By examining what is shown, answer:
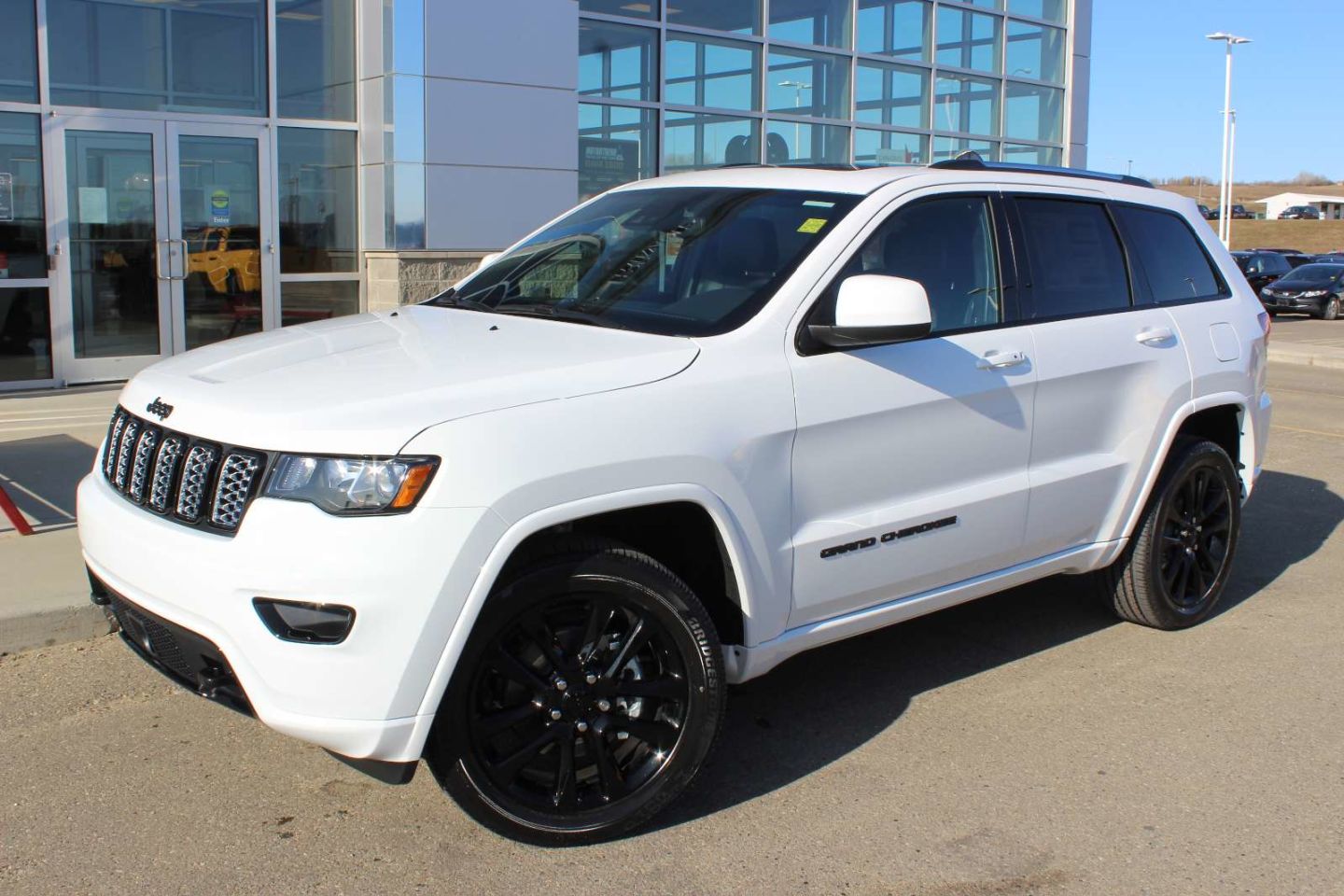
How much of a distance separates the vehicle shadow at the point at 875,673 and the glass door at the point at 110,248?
871 cm

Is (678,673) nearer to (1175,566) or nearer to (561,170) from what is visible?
(1175,566)

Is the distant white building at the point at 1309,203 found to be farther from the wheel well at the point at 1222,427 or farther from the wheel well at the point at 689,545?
the wheel well at the point at 689,545

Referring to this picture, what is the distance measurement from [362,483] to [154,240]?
9.82 m

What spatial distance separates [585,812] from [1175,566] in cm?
311

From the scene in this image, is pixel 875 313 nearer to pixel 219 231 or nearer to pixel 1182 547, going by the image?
pixel 1182 547

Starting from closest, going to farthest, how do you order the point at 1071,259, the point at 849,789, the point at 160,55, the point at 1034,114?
1. the point at 849,789
2. the point at 1071,259
3. the point at 160,55
4. the point at 1034,114

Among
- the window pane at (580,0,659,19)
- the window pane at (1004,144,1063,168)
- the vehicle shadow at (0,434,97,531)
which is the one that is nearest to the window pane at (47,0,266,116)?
the window pane at (580,0,659,19)

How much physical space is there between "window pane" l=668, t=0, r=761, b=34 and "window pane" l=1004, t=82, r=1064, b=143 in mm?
5120

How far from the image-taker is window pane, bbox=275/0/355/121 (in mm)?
12734

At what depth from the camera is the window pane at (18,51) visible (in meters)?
11.2

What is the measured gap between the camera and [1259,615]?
235 inches

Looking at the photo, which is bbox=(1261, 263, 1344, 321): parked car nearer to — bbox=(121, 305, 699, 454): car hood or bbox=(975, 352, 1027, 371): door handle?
bbox=(975, 352, 1027, 371): door handle

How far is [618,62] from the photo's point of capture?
609 inches

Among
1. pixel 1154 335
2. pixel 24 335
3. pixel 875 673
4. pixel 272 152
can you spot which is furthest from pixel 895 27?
pixel 875 673
